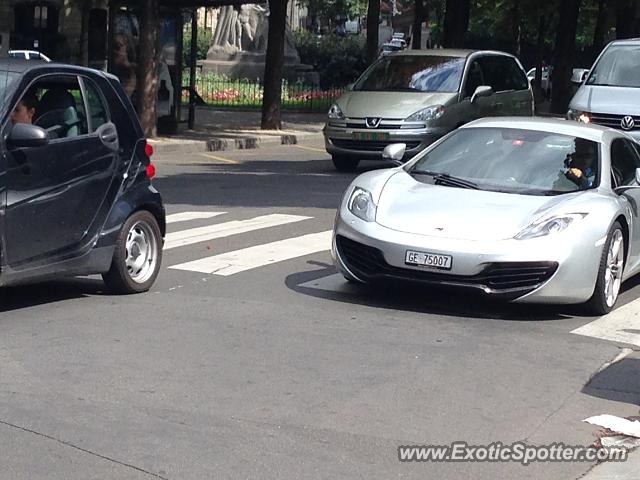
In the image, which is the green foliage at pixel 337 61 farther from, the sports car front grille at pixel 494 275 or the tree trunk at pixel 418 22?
the sports car front grille at pixel 494 275

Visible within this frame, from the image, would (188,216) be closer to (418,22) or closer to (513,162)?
(513,162)

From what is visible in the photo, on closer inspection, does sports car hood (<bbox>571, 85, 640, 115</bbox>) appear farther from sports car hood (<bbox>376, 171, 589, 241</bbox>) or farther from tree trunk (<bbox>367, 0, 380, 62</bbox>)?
tree trunk (<bbox>367, 0, 380, 62</bbox>)

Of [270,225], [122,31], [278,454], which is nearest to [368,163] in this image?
[122,31]

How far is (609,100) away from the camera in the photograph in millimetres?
18078

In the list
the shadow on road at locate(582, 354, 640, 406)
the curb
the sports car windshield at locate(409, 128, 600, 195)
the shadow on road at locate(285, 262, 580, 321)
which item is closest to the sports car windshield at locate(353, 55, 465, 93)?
the curb

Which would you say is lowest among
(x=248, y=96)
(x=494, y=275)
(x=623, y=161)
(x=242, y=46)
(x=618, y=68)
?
(x=248, y=96)

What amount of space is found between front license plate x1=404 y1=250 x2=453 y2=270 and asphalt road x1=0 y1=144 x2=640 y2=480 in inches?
14.7

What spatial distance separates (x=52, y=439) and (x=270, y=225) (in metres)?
7.54

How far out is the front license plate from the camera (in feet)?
28.8

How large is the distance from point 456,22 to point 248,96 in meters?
6.60

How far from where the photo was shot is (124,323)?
827 centimetres

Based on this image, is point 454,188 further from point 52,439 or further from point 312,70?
point 312,70

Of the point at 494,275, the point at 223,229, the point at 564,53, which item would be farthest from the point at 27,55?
the point at 564,53

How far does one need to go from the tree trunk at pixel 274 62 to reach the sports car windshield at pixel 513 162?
17008mm
